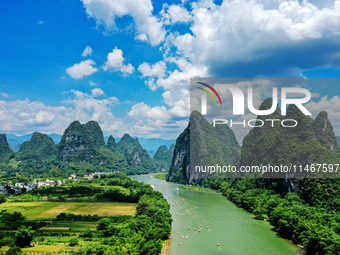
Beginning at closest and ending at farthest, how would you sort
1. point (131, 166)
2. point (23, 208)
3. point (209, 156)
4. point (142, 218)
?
point (142, 218)
point (23, 208)
point (209, 156)
point (131, 166)

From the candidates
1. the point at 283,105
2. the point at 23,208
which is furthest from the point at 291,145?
the point at 23,208

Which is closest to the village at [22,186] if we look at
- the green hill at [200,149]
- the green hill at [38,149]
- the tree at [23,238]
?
the green hill at [200,149]

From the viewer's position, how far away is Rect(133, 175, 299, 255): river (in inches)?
876

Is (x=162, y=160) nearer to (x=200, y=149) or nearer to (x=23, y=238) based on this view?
(x=200, y=149)

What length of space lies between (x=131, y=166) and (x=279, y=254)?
12011cm

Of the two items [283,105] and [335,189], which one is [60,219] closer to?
[283,105]

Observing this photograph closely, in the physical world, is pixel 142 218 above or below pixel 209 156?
below

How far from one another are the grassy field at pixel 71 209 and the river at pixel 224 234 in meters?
8.87

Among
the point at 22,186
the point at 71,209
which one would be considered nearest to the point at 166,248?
the point at 71,209

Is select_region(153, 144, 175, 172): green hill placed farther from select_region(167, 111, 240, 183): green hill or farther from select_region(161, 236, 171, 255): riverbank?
select_region(161, 236, 171, 255): riverbank

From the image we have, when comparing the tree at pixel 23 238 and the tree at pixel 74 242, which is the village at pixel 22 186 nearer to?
the tree at pixel 23 238

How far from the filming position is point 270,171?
46.8m

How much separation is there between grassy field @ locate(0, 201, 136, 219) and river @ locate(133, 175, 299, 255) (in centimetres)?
887

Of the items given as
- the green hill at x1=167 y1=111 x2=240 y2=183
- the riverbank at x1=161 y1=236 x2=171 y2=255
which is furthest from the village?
the riverbank at x1=161 y1=236 x2=171 y2=255
